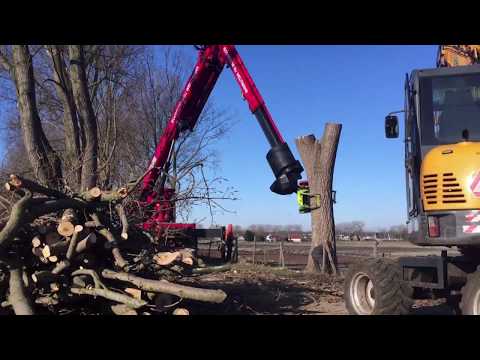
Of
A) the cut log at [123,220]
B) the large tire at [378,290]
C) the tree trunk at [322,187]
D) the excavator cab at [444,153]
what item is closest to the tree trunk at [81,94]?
the cut log at [123,220]

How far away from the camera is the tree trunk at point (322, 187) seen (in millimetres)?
14562

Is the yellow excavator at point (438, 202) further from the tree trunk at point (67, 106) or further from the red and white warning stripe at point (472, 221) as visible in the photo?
the tree trunk at point (67, 106)

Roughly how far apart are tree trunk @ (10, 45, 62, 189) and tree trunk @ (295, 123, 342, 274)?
25.0 feet

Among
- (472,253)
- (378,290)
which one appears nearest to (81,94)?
(378,290)

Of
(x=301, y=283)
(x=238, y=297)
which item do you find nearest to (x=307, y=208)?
(x=301, y=283)

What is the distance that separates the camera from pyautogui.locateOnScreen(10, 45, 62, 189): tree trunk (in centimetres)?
941

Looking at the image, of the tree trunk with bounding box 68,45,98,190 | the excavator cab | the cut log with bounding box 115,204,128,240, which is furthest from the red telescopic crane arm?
the excavator cab

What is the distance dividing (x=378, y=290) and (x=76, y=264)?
369 centimetres

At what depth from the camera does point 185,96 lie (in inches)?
500

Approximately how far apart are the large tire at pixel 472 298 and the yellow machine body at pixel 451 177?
2.61ft

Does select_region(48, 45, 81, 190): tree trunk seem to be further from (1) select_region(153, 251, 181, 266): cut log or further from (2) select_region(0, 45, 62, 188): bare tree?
(1) select_region(153, 251, 181, 266): cut log

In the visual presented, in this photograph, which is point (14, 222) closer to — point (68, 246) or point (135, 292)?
point (68, 246)
